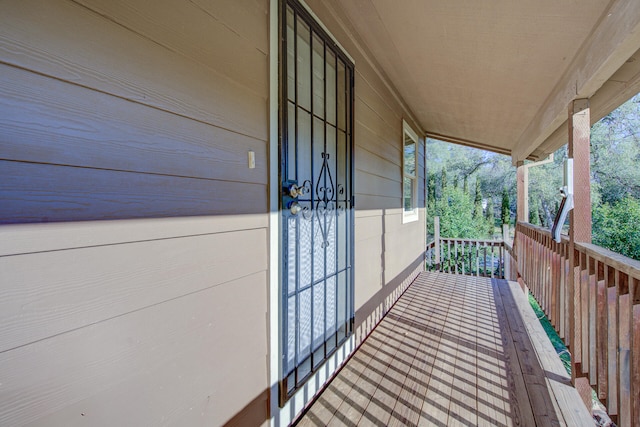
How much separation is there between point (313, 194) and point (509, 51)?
1.79m

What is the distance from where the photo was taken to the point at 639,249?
32.4ft

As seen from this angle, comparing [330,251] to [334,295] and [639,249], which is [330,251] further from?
[639,249]

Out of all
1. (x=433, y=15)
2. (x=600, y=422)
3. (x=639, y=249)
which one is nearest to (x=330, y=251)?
(x=433, y=15)

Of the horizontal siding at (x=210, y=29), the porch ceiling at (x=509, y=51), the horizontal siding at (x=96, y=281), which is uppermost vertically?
the porch ceiling at (x=509, y=51)

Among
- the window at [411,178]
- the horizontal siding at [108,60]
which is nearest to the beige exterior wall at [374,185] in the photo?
the window at [411,178]

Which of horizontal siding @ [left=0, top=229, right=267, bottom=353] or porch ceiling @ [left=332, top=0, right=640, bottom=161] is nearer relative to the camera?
horizontal siding @ [left=0, top=229, right=267, bottom=353]

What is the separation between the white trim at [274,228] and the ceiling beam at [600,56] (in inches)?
61.8

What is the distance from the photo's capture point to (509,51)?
2250 millimetres

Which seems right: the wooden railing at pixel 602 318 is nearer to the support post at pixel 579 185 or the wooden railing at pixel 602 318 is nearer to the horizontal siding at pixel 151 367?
the support post at pixel 579 185

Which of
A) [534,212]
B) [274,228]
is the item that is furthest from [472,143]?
[534,212]

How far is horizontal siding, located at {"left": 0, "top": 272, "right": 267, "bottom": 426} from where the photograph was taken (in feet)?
2.44

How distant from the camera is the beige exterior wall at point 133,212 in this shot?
0.72m

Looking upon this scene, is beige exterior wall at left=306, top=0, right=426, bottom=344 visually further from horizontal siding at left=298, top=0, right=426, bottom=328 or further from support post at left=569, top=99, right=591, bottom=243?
support post at left=569, top=99, right=591, bottom=243

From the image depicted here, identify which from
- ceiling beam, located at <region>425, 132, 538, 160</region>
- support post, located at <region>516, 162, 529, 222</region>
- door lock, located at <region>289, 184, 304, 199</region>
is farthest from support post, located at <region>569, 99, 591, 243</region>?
ceiling beam, located at <region>425, 132, 538, 160</region>
